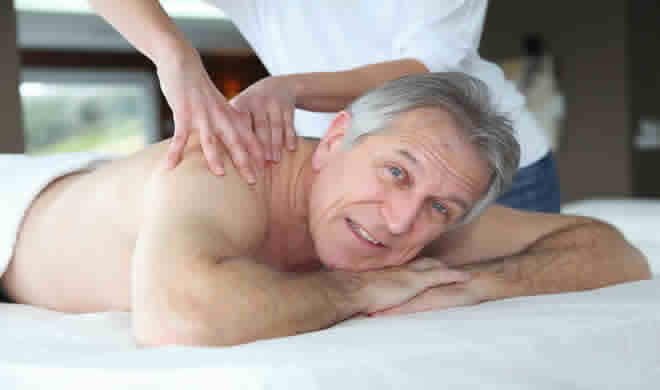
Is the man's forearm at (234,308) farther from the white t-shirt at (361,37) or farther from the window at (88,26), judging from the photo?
the window at (88,26)

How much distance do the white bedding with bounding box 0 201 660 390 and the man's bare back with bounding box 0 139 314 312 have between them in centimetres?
19

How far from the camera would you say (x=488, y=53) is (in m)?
6.16

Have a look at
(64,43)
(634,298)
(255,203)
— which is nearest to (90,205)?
(255,203)

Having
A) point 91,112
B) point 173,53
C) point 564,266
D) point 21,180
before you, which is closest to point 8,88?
point 21,180

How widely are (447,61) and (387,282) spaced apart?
0.72 meters

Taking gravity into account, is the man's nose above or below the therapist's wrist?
below

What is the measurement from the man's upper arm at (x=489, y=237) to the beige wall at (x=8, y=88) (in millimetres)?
1898

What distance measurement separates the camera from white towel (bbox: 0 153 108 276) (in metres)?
1.50

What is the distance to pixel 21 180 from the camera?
5.13 ft

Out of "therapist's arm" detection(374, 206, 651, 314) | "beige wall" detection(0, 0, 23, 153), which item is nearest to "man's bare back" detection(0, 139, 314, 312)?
"therapist's arm" detection(374, 206, 651, 314)

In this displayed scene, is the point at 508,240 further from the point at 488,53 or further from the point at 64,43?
the point at 64,43

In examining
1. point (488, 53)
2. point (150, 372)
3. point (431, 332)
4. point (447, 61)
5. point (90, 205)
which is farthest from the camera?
point (488, 53)

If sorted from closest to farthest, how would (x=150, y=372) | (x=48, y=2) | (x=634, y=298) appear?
(x=150, y=372) → (x=634, y=298) → (x=48, y=2)

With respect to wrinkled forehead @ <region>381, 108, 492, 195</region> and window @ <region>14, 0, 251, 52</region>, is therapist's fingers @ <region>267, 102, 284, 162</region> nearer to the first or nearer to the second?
wrinkled forehead @ <region>381, 108, 492, 195</region>
